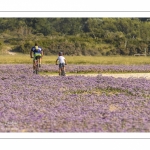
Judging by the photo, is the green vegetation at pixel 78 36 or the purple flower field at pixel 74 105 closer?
the purple flower field at pixel 74 105

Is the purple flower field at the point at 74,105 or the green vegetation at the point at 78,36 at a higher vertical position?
the green vegetation at the point at 78,36

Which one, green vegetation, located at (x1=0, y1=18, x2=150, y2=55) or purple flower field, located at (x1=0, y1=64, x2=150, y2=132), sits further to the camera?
green vegetation, located at (x1=0, y1=18, x2=150, y2=55)

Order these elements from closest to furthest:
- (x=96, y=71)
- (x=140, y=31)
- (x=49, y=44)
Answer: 1. (x=96, y=71)
2. (x=49, y=44)
3. (x=140, y=31)

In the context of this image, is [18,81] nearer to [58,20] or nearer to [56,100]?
[56,100]

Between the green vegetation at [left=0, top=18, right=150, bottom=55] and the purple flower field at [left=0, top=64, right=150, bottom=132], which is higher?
the green vegetation at [left=0, top=18, right=150, bottom=55]

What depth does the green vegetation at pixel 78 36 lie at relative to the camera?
70.4m

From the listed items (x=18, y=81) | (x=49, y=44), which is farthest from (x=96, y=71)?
(x=49, y=44)

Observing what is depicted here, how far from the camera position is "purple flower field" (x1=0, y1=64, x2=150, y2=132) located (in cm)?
1264

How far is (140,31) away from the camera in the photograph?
83688mm

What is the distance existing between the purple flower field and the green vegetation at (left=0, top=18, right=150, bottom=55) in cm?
4651

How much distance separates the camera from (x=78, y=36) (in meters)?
80.8

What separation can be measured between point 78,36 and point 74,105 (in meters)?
65.3

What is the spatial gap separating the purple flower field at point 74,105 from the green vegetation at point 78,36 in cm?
4651
